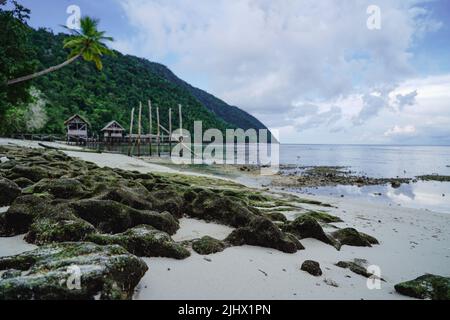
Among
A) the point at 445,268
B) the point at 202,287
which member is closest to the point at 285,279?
the point at 202,287

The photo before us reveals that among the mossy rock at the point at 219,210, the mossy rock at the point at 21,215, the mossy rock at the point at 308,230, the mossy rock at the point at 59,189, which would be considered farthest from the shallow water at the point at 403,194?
the mossy rock at the point at 21,215

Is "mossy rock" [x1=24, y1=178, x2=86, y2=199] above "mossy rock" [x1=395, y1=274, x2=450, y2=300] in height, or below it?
Answer: above

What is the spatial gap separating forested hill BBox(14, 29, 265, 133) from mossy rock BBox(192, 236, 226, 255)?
50.5 m

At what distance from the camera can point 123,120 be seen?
86625 millimetres

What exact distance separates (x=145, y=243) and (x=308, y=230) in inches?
150

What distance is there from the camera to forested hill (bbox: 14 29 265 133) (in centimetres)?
7425

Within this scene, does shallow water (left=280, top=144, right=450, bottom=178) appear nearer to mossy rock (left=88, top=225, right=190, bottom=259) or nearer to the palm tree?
the palm tree

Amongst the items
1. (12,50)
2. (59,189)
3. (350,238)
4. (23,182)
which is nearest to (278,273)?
(350,238)

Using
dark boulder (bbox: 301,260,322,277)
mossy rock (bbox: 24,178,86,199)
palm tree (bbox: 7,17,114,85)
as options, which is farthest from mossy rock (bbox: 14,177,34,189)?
palm tree (bbox: 7,17,114,85)

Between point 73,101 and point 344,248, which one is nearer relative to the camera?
point 344,248

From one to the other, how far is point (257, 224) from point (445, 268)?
3.99 m

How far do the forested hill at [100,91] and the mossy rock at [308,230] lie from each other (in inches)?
1962
